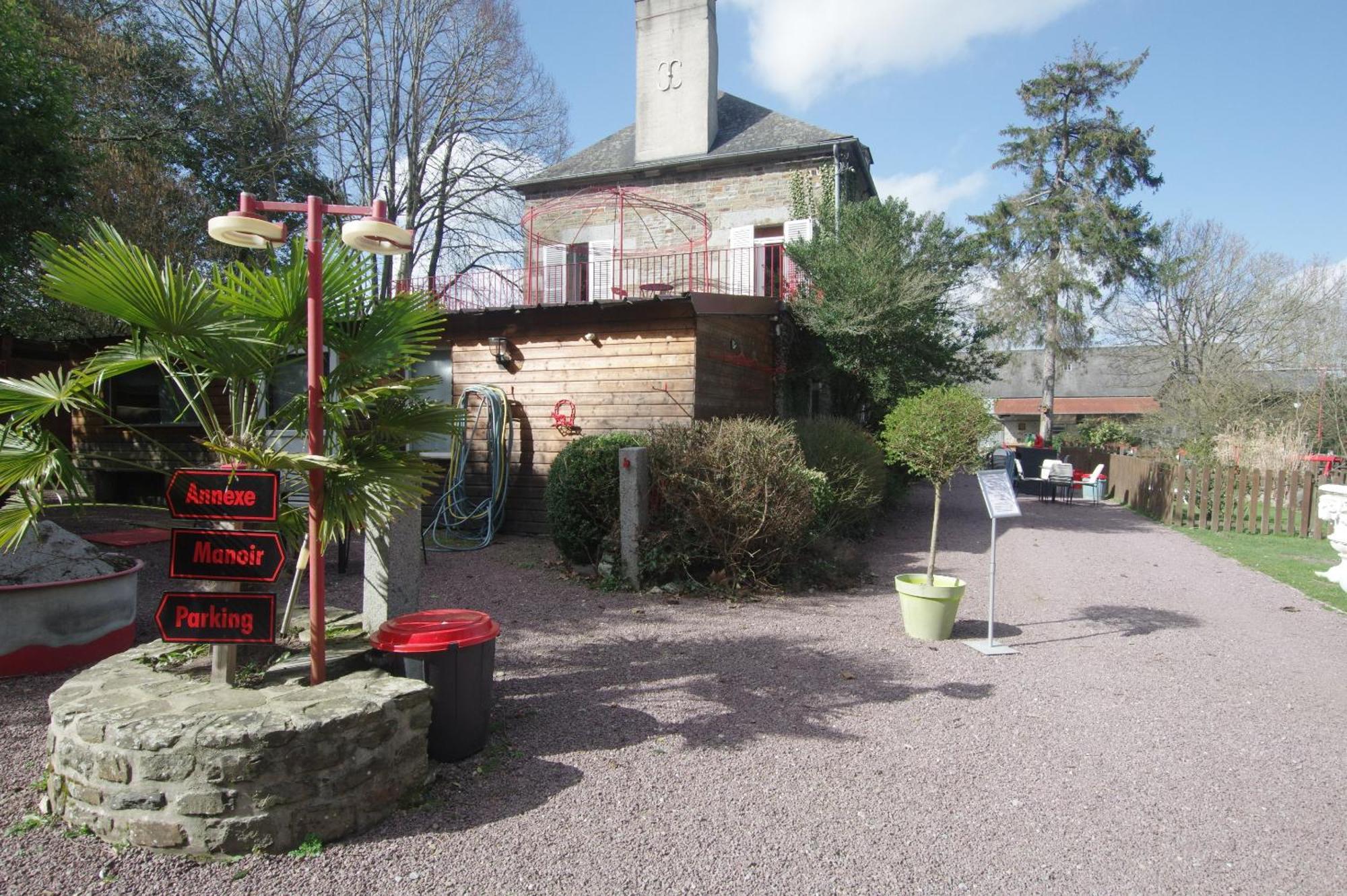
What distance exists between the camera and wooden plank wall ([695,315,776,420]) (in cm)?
948

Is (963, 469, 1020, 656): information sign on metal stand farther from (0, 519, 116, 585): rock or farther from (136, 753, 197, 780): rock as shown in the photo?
(0, 519, 116, 585): rock

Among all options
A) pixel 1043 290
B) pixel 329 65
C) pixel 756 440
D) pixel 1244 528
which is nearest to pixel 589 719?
pixel 756 440

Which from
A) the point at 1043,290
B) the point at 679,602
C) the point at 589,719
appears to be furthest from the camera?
the point at 1043,290

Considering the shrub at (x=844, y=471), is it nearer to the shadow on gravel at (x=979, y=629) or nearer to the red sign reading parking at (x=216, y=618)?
the shadow on gravel at (x=979, y=629)

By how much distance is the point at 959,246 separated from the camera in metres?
12.6

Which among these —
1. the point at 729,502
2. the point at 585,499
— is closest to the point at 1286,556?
the point at 729,502

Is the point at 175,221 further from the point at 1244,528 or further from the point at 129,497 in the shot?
the point at 1244,528

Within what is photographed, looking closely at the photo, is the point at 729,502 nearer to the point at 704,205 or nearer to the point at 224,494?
the point at 224,494

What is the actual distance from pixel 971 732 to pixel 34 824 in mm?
4269

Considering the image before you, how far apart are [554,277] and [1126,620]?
12.9 m

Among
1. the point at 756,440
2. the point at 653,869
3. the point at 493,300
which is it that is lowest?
the point at 653,869

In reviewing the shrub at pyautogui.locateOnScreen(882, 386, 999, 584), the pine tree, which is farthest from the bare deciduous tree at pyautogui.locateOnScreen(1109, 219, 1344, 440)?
the shrub at pyautogui.locateOnScreen(882, 386, 999, 584)

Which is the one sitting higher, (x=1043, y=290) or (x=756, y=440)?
(x=1043, y=290)

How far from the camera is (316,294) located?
322 centimetres
